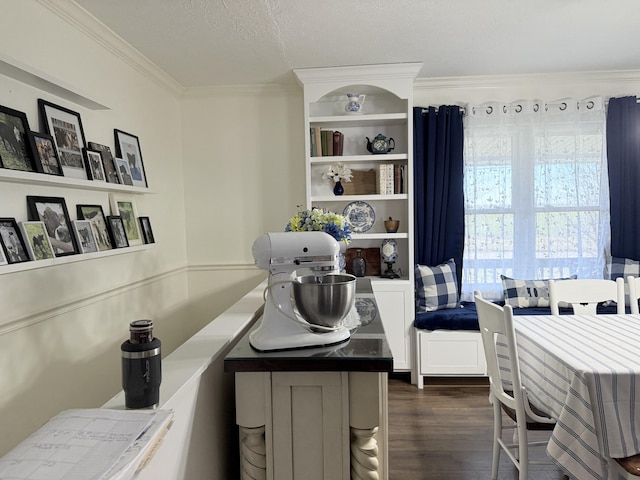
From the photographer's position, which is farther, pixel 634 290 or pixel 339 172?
pixel 339 172

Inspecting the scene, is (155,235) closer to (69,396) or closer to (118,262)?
(118,262)

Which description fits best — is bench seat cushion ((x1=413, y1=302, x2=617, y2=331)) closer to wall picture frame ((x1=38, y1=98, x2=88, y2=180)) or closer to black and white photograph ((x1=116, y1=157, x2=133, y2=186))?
black and white photograph ((x1=116, y1=157, x2=133, y2=186))

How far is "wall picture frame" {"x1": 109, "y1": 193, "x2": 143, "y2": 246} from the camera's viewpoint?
2.66 m

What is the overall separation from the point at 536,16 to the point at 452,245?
1.83 m

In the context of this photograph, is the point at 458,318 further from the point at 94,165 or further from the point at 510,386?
the point at 94,165

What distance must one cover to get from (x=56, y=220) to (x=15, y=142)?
418mm

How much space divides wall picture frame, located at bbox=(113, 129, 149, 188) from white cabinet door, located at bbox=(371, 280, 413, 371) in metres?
1.95

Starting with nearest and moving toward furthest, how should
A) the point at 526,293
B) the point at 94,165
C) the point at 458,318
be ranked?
the point at 94,165 → the point at 458,318 → the point at 526,293

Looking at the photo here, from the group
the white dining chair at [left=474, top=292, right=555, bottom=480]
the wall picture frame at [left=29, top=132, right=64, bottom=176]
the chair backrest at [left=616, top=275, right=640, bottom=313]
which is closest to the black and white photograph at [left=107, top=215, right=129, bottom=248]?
the wall picture frame at [left=29, top=132, right=64, bottom=176]

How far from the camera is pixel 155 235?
130 inches

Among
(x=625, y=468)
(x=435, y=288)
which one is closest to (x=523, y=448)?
(x=625, y=468)

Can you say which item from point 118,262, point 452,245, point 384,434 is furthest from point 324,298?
point 452,245

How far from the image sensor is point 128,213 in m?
2.82

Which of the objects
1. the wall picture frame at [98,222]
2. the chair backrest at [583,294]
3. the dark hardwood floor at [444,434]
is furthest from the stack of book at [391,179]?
the wall picture frame at [98,222]
